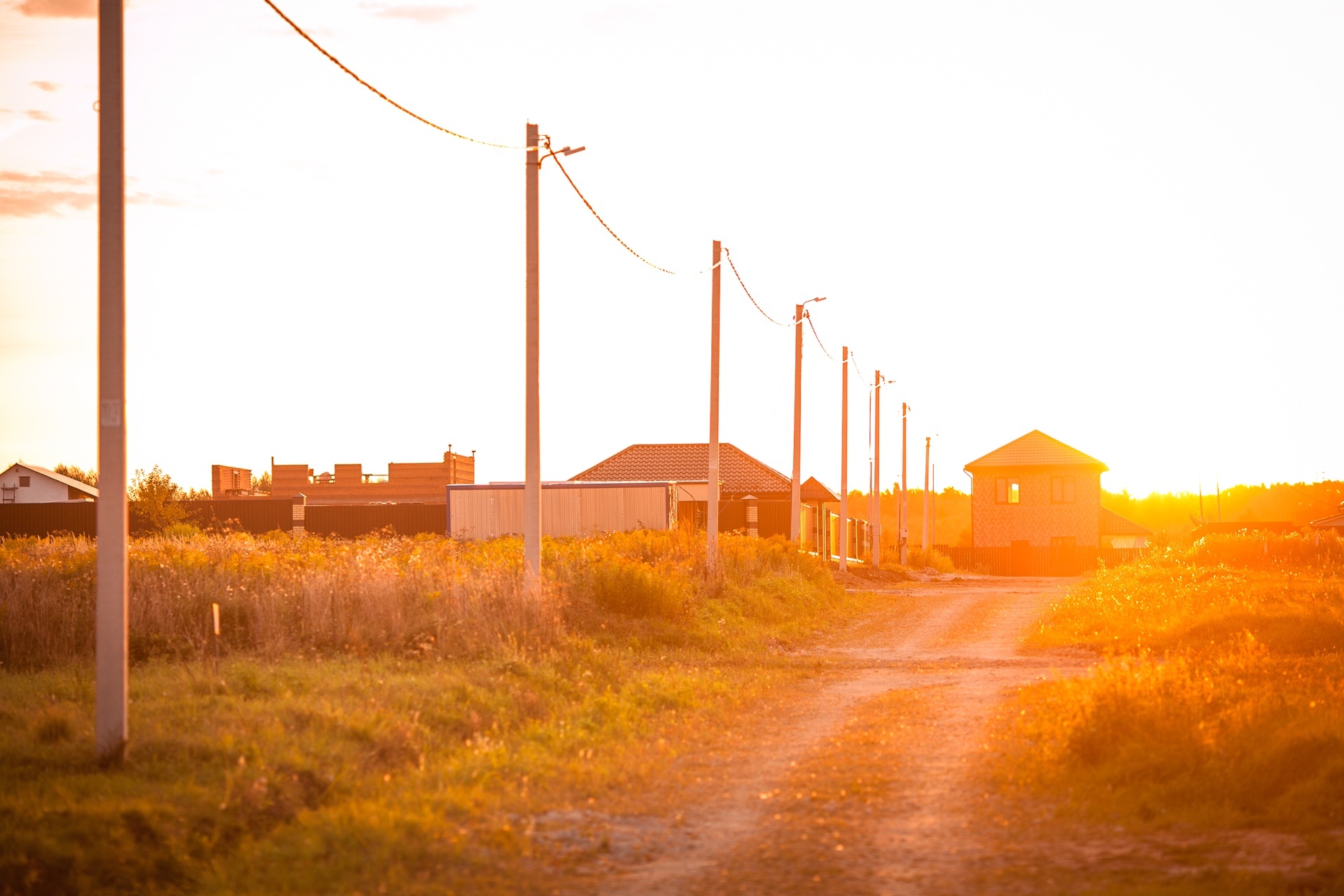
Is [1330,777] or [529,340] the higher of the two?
[529,340]

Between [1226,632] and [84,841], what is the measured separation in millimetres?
13963

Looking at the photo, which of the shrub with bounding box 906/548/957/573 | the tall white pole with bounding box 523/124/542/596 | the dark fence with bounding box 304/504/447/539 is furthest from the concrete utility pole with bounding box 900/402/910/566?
the tall white pole with bounding box 523/124/542/596

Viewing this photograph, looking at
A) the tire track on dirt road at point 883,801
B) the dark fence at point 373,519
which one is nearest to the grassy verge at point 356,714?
the tire track on dirt road at point 883,801

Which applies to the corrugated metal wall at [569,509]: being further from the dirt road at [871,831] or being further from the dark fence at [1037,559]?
the dirt road at [871,831]

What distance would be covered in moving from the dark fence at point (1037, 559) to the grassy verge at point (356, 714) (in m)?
36.2

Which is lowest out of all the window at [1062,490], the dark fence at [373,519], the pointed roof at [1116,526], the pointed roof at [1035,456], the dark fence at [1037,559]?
the dark fence at [1037,559]

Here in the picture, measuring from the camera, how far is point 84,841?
649 cm

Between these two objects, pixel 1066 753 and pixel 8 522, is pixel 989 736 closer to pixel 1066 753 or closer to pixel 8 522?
pixel 1066 753

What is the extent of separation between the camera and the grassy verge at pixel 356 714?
6.50 meters

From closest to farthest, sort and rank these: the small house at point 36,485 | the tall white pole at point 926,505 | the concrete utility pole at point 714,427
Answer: the concrete utility pole at point 714,427 → the tall white pole at point 926,505 → the small house at point 36,485

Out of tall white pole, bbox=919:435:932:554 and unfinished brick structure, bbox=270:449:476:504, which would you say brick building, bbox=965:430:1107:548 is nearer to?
tall white pole, bbox=919:435:932:554

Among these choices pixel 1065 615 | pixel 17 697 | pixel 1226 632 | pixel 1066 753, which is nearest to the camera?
pixel 1066 753

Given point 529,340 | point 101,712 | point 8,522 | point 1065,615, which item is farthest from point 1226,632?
point 8,522

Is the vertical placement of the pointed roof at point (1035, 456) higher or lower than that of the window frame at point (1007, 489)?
higher
